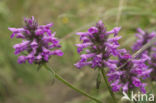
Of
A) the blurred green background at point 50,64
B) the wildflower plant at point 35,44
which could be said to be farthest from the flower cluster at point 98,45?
the blurred green background at point 50,64

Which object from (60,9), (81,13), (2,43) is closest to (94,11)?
(81,13)

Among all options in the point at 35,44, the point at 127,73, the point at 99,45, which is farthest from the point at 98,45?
the point at 35,44

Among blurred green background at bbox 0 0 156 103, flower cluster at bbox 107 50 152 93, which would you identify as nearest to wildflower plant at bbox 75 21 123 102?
flower cluster at bbox 107 50 152 93

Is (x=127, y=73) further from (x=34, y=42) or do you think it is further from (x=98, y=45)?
(x=34, y=42)

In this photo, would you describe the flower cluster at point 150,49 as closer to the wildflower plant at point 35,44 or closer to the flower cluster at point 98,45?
the flower cluster at point 98,45

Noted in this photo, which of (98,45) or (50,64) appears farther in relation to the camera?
(50,64)

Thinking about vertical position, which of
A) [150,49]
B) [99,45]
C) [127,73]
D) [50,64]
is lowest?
[50,64]

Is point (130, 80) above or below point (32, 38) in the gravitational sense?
below

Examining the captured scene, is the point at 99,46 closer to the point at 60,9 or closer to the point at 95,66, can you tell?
the point at 95,66
